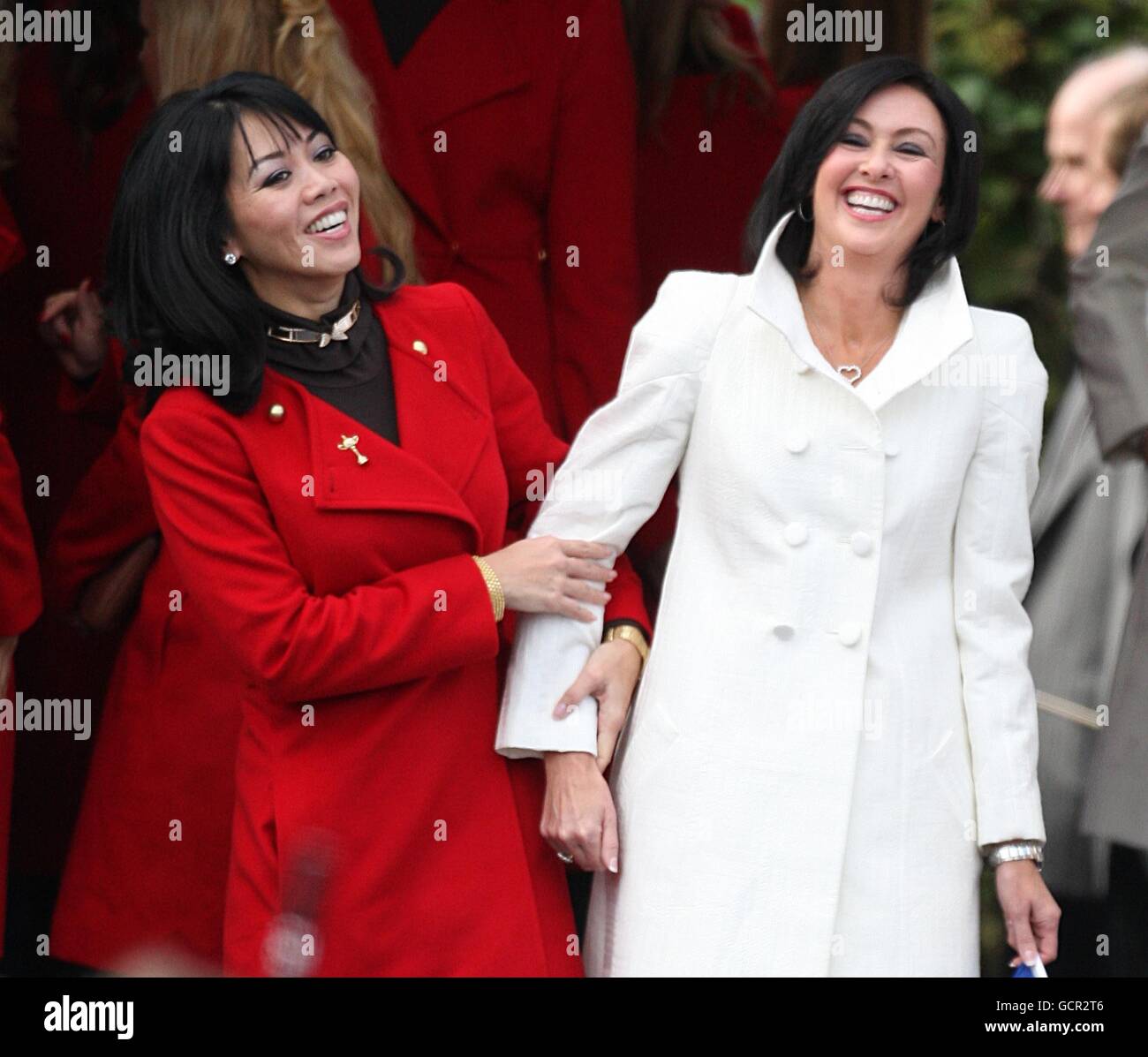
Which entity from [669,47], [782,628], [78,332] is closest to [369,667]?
[782,628]

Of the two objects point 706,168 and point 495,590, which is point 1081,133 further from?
point 495,590

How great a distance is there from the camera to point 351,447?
2.83 m

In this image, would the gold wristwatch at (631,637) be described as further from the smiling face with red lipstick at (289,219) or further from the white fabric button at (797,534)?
the smiling face with red lipstick at (289,219)

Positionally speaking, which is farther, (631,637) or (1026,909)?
(631,637)

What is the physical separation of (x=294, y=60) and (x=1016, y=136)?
142 cm

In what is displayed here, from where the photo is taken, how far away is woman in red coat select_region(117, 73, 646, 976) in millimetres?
2758

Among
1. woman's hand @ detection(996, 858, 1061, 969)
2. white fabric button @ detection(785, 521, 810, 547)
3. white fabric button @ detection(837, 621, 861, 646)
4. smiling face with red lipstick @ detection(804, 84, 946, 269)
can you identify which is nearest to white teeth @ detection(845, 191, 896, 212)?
smiling face with red lipstick @ detection(804, 84, 946, 269)

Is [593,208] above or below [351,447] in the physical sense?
above

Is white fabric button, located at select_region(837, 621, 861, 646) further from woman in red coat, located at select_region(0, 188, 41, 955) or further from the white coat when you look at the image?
woman in red coat, located at select_region(0, 188, 41, 955)

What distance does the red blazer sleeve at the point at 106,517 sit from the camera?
3.49 m

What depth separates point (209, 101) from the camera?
9.47 ft

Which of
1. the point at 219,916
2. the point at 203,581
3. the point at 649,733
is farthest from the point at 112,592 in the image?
the point at 649,733

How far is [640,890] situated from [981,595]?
637 mm

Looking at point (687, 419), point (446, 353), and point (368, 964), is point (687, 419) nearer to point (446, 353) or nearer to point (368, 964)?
point (446, 353)
